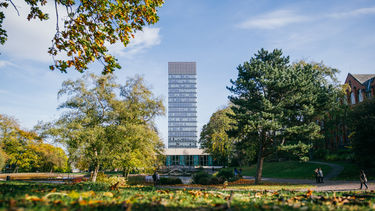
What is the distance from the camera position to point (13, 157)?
38.1m

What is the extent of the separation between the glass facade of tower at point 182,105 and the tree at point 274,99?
378 ft

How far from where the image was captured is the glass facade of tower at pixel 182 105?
136 meters

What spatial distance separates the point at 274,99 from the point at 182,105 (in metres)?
122

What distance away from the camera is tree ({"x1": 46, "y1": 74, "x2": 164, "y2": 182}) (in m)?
17.8

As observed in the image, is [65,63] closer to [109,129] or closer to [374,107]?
[109,129]

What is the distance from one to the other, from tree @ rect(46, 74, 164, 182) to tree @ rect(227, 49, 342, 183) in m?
8.66

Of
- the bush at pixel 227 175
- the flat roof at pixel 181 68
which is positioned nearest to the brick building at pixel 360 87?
the bush at pixel 227 175

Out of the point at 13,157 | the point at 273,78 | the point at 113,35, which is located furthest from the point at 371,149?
the point at 13,157

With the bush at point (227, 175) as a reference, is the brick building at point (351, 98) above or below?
above

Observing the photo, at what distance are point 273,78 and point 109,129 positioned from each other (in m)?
14.0

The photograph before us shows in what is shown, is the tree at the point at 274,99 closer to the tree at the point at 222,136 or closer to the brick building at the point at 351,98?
the tree at the point at 222,136

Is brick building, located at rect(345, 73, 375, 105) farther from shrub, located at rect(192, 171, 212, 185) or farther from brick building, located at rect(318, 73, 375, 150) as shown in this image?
shrub, located at rect(192, 171, 212, 185)

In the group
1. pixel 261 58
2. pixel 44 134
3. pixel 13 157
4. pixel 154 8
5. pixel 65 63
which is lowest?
pixel 13 157

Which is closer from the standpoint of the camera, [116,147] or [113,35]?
[113,35]
